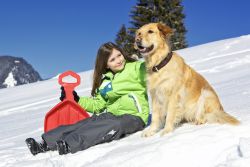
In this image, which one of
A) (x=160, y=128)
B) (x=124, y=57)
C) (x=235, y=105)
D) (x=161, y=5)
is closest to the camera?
(x=160, y=128)

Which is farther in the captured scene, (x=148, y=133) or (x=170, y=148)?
(x=148, y=133)

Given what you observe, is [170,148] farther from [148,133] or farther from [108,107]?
[108,107]

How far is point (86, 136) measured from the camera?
14.3 ft

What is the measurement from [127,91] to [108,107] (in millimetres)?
352

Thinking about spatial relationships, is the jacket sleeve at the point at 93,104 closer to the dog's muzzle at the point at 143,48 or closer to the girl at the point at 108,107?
the girl at the point at 108,107

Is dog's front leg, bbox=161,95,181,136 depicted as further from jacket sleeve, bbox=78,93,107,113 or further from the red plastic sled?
the red plastic sled

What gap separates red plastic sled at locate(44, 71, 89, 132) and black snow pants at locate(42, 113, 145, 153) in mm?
384

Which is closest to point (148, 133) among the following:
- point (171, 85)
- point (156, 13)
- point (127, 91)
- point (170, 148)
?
point (171, 85)

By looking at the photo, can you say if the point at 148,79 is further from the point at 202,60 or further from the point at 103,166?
the point at 202,60

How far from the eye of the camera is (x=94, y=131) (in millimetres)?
4414

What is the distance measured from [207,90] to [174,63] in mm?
480

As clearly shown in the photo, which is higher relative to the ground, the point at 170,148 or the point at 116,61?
the point at 116,61

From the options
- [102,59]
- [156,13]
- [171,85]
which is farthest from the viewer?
[156,13]

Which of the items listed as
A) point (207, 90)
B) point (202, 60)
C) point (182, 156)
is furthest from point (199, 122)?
point (202, 60)
